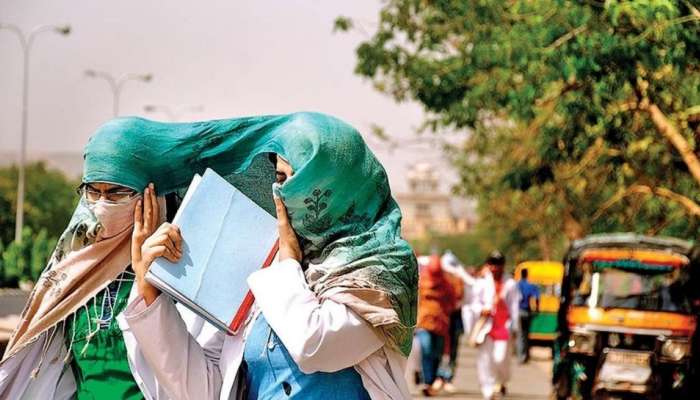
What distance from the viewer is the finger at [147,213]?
170 inches

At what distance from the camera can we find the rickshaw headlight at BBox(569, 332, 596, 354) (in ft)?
47.6

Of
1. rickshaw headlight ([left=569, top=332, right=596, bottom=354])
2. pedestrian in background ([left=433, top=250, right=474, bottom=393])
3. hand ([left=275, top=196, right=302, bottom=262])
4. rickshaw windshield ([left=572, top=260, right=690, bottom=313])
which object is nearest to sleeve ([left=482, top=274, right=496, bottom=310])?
pedestrian in background ([left=433, top=250, right=474, bottom=393])

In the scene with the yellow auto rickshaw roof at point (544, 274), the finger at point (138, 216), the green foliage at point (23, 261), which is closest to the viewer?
the finger at point (138, 216)

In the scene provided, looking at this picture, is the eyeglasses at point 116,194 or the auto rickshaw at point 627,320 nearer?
the eyeglasses at point 116,194

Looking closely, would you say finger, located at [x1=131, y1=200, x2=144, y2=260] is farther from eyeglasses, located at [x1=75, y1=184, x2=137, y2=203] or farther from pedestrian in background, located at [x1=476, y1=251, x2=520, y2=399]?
pedestrian in background, located at [x1=476, y1=251, x2=520, y2=399]

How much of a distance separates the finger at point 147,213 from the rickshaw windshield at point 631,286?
35.1ft

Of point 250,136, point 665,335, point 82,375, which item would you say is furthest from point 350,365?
point 665,335

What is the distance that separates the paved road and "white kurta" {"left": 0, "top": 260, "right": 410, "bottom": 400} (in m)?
→ 13.0

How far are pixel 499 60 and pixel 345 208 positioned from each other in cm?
1329

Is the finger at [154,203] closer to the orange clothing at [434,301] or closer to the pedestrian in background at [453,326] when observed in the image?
the orange clothing at [434,301]

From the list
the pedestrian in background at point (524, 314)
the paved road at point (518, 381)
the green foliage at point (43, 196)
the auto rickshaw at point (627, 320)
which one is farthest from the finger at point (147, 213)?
the green foliage at point (43, 196)

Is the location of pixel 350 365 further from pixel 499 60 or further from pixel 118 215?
pixel 499 60

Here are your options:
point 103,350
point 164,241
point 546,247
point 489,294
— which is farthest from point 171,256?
point 546,247

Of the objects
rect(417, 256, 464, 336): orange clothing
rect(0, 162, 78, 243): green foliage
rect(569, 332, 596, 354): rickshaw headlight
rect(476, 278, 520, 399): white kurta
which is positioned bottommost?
rect(0, 162, 78, 243): green foliage
